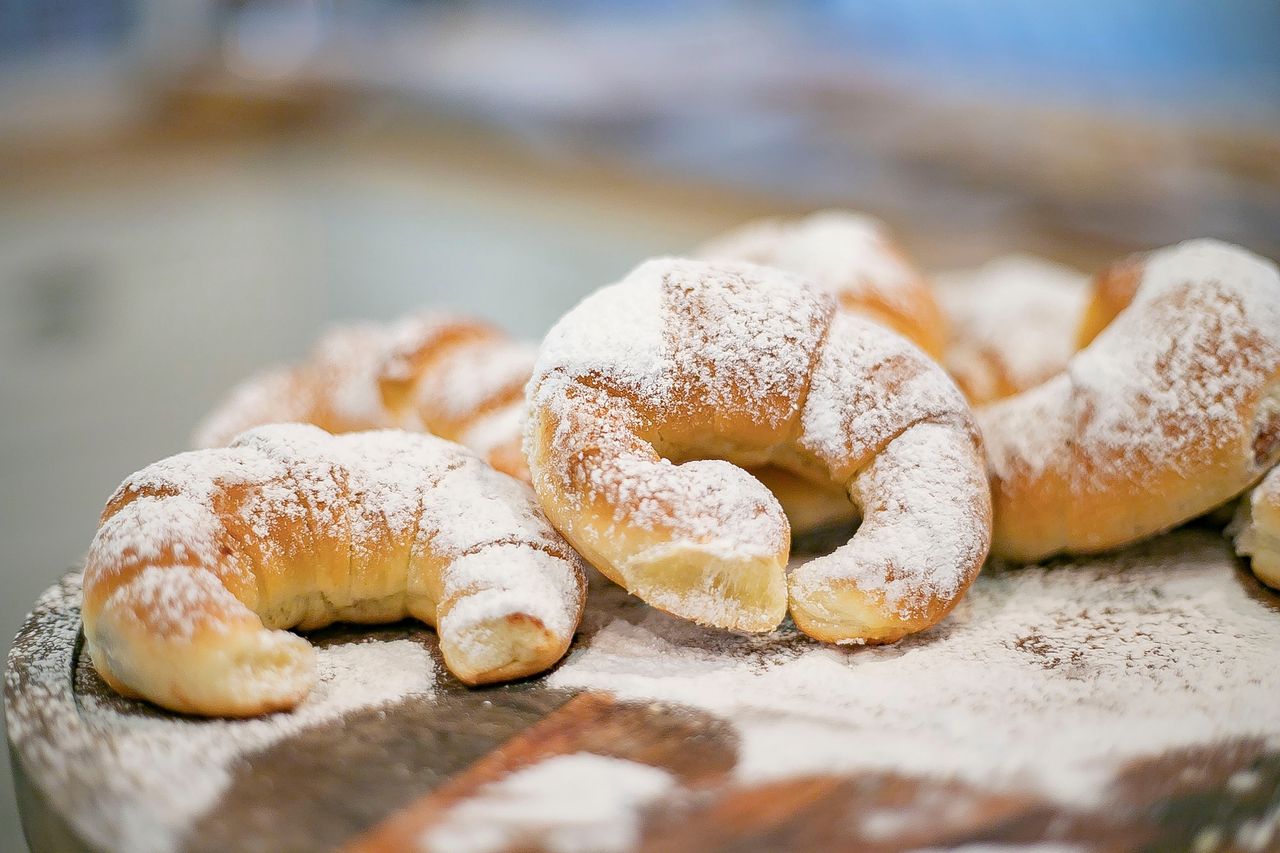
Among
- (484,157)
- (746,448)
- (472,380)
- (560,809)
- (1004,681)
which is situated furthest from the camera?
(484,157)

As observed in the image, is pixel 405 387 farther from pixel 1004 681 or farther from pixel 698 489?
pixel 1004 681

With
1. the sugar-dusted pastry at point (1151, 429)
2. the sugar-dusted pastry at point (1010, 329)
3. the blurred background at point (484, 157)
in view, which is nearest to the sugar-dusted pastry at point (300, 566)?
the sugar-dusted pastry at point (1151, 429)

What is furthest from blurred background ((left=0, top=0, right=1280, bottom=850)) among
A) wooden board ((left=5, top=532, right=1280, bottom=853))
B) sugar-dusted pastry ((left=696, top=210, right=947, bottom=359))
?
wooden board ((left=5, top=532, right=1280, bottom=853))

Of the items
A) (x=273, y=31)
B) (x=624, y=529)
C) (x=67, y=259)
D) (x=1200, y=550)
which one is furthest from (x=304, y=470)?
(x=273, y=31)

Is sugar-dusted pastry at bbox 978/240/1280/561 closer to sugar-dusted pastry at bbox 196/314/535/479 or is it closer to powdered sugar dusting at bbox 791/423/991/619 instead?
powdered sugar dusting at bbox 791/423/991/619

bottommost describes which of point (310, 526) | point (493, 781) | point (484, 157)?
point (493, 781)

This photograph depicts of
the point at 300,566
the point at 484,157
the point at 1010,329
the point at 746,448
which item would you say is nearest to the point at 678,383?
the point at 746,448
